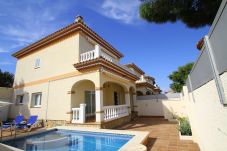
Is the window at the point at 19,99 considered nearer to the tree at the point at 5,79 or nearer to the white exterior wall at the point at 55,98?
the white exterior wall at the point at 55,98

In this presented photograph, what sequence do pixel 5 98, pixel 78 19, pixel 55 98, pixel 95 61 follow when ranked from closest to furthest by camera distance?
pixel 95 61 < pixel 55 98 < pixel 78 19 < pixel 5 98

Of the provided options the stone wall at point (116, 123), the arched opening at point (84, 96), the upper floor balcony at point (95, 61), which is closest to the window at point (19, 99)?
the arched opening at point (84, 96)

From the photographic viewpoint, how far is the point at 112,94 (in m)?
18.1

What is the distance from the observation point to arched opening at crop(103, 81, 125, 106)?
16.6 m

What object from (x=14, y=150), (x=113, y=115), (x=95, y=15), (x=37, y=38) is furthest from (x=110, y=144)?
(x=37, y=38)

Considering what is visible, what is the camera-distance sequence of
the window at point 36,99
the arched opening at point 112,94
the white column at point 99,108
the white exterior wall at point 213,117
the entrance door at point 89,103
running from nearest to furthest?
the white exterior wall at point 213,117, the white column at point 99,108, the entrance door at point 89,103, the window at point 36,99, the arched opening at point 112,94

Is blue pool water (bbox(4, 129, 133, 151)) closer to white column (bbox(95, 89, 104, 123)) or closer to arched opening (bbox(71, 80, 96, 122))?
white column (bbox(95, 89, 104, 123))

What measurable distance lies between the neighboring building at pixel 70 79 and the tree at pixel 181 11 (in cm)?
566

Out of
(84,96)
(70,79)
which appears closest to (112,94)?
(84,96)

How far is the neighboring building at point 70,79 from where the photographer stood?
36.6 feet

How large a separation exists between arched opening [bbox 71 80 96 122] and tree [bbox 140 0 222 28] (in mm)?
8558

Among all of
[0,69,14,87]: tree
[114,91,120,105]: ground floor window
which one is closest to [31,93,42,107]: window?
[114,91,120,105]: ground floor window

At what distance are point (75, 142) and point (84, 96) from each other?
6.36 m

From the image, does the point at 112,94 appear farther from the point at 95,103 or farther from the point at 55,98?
the point at 55,98
